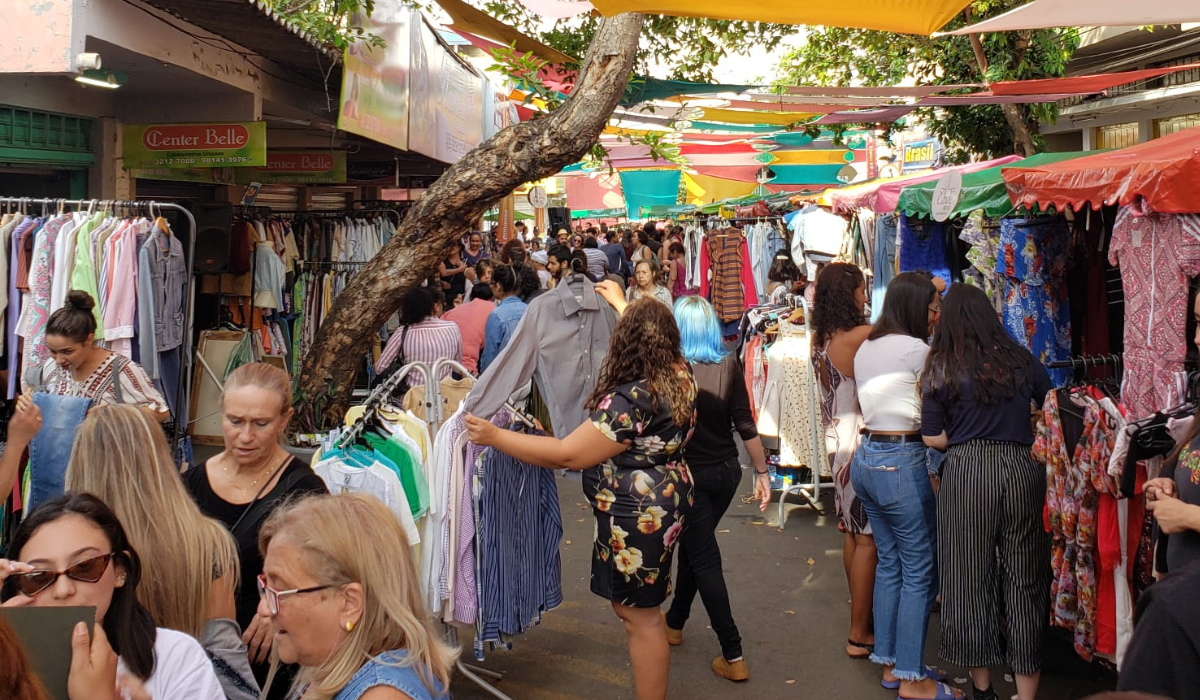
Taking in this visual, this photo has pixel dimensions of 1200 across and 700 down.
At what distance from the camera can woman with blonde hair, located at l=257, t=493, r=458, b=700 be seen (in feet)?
7.02

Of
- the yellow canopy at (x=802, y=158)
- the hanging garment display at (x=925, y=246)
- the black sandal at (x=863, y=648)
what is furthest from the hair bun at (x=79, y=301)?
the yellow canopy at (x=802, y=158)

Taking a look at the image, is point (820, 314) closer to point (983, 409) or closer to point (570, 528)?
point (983, 409)

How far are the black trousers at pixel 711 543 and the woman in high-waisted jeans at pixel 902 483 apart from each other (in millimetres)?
636

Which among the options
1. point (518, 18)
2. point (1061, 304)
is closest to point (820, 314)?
point (1061, 304)

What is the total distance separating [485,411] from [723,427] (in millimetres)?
1253

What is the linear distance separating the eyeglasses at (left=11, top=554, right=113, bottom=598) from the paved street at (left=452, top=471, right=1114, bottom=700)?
3.03 meters

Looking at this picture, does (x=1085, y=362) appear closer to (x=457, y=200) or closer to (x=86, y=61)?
(x=457, y=200)

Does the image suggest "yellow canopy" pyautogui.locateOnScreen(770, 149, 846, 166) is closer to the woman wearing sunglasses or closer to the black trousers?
the black trousers

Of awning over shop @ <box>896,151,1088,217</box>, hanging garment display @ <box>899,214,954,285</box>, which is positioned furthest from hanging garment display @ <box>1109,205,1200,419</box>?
hanging garment display @ <box>899,214,954,285</box>

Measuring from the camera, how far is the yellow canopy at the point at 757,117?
11844 mm

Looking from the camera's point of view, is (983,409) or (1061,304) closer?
(983,409)

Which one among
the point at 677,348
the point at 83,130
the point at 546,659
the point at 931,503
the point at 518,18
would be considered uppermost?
the point at 518,18

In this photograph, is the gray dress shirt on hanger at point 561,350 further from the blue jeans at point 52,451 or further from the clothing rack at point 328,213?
the clothing rack at point 328,213

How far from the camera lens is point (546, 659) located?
562cm
